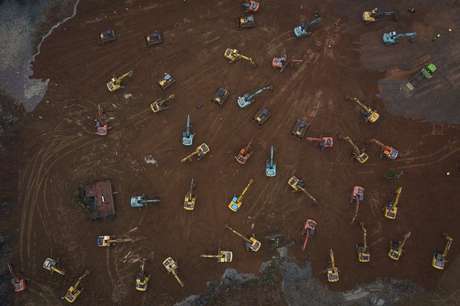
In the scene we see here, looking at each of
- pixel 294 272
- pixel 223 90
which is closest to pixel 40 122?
pixel 223 90

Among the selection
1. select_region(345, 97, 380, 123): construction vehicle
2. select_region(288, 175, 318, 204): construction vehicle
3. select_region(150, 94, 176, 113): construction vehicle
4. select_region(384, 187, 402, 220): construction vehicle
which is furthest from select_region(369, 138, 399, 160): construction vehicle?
select_region(150, 94, 176, 113): construction vehicle

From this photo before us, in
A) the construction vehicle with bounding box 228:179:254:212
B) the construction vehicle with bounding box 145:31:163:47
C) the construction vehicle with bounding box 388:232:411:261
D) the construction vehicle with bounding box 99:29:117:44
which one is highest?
the construction vehicle with bounding box 99:29:117:44

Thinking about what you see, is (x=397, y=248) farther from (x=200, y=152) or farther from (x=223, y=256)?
(x=200, y=152)

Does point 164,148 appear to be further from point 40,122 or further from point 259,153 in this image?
point 40,122

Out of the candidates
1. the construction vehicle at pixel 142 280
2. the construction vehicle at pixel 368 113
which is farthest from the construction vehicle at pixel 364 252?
the construction vehicle at pixel 142 280

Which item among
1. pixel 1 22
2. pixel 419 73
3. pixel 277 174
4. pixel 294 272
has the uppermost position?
pixel 1 22

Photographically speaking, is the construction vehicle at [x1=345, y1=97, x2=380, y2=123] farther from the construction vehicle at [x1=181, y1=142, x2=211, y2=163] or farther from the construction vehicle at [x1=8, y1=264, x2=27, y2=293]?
the construction vehicle at [x1=8, y1=264, x2=27, y2=293]

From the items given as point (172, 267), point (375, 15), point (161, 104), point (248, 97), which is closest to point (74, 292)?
point (172, 267)

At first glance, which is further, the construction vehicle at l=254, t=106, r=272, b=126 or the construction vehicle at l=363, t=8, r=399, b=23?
the construction vehicle at l=363, t=8, r=399, b=23
